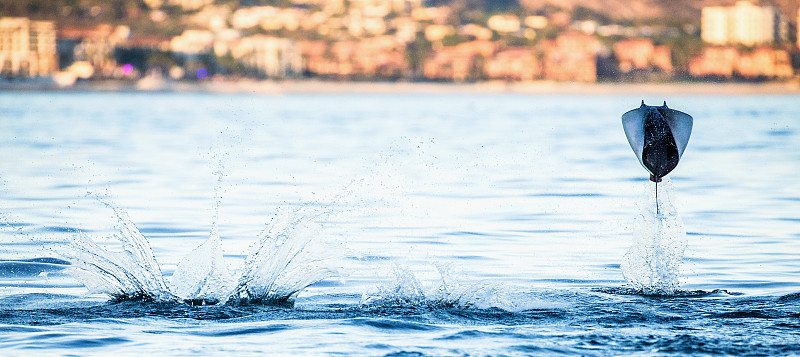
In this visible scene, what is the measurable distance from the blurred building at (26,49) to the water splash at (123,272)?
166 meters

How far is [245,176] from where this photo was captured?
2577 cm

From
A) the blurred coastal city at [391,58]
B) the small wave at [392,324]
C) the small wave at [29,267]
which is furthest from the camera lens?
the blurred coastal city at [391,58]

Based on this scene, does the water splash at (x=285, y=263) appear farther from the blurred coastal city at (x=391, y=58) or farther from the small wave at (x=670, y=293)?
the blurred coastal city at (x=391, y=58)

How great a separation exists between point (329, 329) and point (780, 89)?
152243 millimetres

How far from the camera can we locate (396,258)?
47.6 feet

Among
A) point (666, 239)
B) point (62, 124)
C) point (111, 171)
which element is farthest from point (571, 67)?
point (666, 239)

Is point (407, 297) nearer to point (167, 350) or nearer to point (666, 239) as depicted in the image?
point (167, 350)

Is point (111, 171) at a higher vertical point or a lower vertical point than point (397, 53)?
lower

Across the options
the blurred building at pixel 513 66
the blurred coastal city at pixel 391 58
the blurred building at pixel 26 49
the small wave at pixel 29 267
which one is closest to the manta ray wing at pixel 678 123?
the small wave at pixel 29 267

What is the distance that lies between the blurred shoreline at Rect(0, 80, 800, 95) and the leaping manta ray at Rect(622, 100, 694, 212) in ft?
453

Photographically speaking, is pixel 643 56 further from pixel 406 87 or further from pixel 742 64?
pixel 406 87

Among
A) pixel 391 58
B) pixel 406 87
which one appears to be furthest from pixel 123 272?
pixel 391 58

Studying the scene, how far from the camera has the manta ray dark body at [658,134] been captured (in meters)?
12.6

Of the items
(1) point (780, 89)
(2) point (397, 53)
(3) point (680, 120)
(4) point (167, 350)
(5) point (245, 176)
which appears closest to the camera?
(4) point (167, 350)
